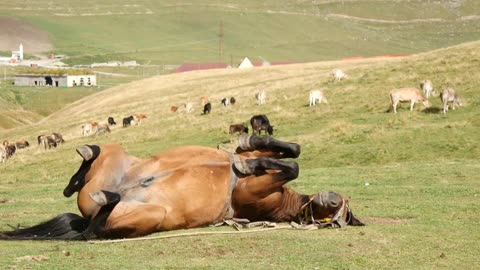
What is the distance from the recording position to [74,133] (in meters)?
54.8

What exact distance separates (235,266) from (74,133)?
1881 inches

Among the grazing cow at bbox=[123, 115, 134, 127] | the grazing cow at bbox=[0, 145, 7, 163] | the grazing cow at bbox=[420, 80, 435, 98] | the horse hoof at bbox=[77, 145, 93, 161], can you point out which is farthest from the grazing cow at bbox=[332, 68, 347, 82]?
the horse hoof at bbox=[77, 145, 93, 161]

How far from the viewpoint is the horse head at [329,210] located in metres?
10.8

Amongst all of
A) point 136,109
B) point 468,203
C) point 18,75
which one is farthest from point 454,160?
point 18,75

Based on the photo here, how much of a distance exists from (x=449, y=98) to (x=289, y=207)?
24.3 metres

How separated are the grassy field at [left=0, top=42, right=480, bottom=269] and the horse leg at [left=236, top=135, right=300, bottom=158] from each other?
1.10 metres

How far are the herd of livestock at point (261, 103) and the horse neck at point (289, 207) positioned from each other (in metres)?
23.8

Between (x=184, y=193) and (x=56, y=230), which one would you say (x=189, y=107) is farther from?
(x=184, y=193)

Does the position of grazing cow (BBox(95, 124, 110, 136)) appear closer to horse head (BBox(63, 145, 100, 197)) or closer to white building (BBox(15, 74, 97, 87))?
horse head (BBox(63, 145, 100, 197))

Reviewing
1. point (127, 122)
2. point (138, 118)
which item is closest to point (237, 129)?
point (127, 122)

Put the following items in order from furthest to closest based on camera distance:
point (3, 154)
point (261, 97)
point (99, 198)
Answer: point (261, 97), point (3, 154), point (99, 198)

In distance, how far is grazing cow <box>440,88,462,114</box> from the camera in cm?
3350

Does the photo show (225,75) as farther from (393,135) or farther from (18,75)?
(18,75)

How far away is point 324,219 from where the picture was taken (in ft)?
35.9
